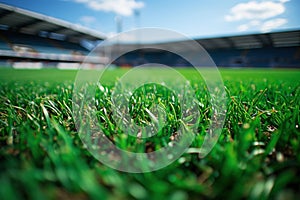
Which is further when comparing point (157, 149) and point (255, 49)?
point (255, 49)

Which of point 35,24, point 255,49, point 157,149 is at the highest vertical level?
point 35,24

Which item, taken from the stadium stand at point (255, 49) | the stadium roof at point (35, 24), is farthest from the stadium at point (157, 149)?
the stadium stand at point (255, 49)

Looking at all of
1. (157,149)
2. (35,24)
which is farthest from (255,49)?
(157,149)

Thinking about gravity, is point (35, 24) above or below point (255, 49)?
above

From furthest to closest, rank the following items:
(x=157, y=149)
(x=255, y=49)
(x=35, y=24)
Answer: (x=255, y=49) < (x=35, y=24) < (x=157, y=149)

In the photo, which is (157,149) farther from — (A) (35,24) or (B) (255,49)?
(B) (255,49)

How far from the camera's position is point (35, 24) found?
1454 cm

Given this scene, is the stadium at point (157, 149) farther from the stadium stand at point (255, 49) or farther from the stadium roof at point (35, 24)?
the stadium stand at point (255, 49)

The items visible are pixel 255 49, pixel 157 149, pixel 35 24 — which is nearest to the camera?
pixel 157 149

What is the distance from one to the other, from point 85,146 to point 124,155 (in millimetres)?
107

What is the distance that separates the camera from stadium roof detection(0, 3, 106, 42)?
471 inches

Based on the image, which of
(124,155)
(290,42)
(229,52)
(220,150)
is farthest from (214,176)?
(229,52)

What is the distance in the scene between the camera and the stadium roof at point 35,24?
1196 cm

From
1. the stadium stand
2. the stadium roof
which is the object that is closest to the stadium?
the stadium roof
